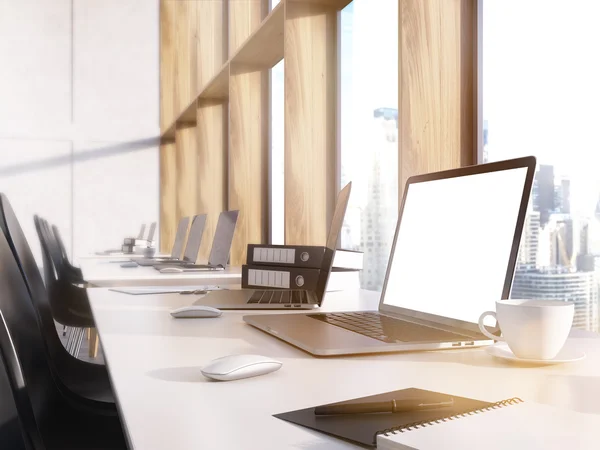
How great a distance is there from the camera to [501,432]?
50cm

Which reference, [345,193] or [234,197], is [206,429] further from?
[234,197]

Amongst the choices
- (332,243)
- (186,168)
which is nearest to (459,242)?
(332,243)

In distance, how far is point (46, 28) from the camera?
7133mm

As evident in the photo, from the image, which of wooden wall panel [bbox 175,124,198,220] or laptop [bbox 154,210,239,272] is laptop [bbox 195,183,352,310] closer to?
laptop [bbox 154,210,239,272]

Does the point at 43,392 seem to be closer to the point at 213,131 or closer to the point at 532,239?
the point at 532,239

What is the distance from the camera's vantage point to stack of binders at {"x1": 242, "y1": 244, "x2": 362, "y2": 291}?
1689mm

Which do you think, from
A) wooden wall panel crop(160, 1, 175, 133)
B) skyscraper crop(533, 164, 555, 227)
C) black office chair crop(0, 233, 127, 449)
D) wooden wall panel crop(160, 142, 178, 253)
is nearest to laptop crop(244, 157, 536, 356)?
black office chair crop(0, 233, 127, 449)

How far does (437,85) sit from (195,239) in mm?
2035

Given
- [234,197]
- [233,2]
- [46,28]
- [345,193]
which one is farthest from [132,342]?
[46,28]

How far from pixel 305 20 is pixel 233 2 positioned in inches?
72.5

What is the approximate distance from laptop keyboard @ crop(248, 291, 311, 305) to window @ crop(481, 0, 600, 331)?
574 mm

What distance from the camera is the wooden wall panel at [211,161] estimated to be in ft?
17.1

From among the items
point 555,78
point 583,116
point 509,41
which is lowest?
point 583,116

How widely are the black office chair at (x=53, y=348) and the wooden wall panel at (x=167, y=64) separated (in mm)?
5816
